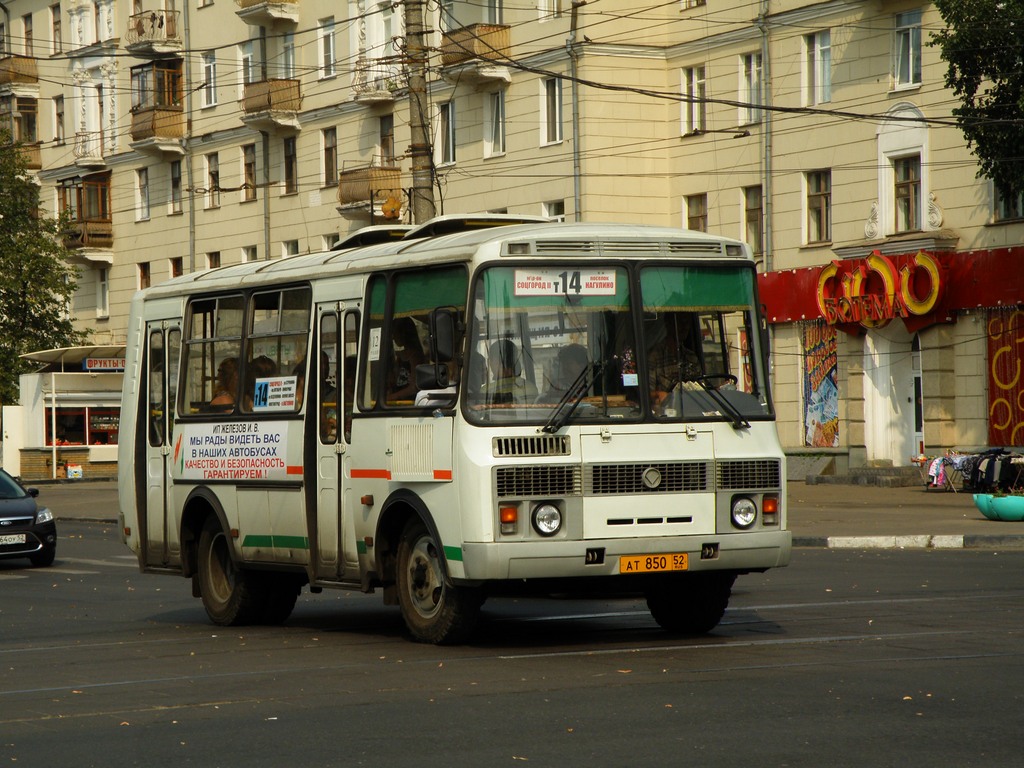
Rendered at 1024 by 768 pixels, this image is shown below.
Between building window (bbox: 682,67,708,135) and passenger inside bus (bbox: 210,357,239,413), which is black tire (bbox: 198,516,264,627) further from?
building window (bbox: 682,67,708,135)

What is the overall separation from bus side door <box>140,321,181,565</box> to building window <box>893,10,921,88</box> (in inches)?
976

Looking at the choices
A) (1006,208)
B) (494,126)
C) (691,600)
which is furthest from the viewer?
(494,126)

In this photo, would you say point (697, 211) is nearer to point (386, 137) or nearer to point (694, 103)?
point (694, 103)

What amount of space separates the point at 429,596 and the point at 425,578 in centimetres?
13

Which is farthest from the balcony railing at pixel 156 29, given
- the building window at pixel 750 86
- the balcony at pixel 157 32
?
the building window at pixel 750 86

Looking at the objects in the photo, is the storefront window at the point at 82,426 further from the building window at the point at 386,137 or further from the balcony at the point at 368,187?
the building window at the point at 386,137

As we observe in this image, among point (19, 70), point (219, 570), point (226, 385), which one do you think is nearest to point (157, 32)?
point (19, 70)

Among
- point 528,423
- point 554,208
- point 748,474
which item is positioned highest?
point 554,208

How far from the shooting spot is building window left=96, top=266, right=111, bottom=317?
64.1 metres

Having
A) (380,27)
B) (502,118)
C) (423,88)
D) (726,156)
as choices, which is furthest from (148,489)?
(380,27)

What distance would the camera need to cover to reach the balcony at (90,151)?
63281mm

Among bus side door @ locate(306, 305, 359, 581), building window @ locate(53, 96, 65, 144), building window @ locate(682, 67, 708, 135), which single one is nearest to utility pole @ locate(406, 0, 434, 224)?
bus side door @ locate(306, 305, 359, 581)

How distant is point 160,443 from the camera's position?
15.8 metres

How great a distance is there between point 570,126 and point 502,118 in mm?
2973
